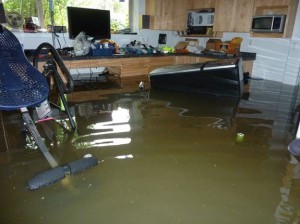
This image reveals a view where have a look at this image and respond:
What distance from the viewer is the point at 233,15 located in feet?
13.7

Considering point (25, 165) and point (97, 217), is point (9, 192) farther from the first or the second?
point (97, 217)

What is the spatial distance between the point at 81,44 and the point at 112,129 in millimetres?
2165

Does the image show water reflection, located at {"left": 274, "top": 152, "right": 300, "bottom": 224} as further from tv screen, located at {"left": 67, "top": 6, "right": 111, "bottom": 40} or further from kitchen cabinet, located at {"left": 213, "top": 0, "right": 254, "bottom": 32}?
tv screen, located at {"left": 67, "top": 6, "right": 111, "bottom": 40}

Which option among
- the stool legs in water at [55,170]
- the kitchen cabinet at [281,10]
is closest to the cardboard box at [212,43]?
the kitchen cabinet at [281,10]

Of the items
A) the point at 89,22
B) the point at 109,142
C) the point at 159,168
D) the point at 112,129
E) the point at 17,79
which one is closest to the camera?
the point at 159,168

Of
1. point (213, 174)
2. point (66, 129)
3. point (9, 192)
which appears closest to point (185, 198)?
point (213, 174)

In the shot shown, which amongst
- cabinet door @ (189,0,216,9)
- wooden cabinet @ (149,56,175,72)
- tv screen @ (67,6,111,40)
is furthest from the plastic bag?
cabinet door @ (189,0,216,9)

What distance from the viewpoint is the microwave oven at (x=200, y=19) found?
455cm

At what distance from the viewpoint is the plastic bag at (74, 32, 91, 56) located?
3.75 m

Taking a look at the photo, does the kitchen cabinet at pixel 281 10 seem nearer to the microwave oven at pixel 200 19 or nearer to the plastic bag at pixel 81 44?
the microwave oven at pixel 200 19

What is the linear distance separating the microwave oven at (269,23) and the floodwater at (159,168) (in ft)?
5.36

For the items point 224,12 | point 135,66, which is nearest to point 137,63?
point 135,66

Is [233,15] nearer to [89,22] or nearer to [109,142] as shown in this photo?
[89,22]

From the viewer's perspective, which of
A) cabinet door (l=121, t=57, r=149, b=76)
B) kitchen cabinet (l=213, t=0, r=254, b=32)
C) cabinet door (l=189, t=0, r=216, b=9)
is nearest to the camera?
kitchen cabinet (l=213, t=0, r=254, b=32)
